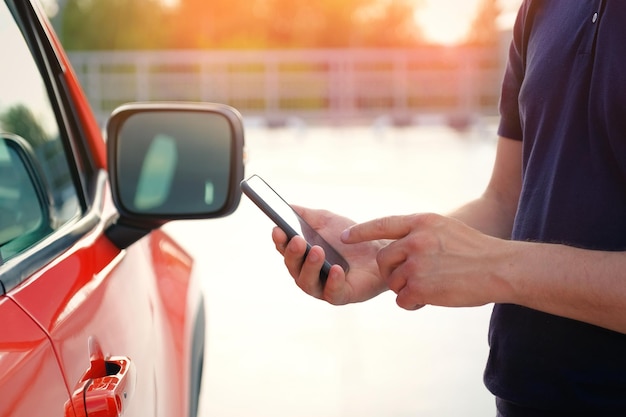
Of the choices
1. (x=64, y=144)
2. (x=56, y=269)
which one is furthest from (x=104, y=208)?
(x=56, y=269)

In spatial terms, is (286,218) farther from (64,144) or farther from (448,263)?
(64,144)

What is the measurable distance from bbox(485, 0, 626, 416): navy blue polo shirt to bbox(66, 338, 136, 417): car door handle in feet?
2.41

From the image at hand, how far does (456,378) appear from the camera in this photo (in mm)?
5379

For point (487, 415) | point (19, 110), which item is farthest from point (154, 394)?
point (487, 415)

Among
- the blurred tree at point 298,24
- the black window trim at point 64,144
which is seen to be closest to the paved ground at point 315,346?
the black window trim at point 64,144

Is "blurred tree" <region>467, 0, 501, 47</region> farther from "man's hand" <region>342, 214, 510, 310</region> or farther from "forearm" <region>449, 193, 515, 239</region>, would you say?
"man's hand" <region>342, 214, 510, 310</region>

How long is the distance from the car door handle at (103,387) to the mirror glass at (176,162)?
56 cm

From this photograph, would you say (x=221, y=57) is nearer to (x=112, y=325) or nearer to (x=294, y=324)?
(x=294, y=324)

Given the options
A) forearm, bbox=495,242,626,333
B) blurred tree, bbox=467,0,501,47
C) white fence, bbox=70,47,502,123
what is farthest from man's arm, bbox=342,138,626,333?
blurred tree, bbox=467,0,501,47

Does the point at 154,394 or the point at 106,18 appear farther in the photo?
the point at 106,18

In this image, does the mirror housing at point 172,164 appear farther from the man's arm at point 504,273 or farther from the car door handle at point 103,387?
the man's arm at point 504,273

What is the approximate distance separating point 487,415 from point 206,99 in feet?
72.8

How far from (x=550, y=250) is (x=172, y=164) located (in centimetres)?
101

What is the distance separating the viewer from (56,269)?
1.65 meters
